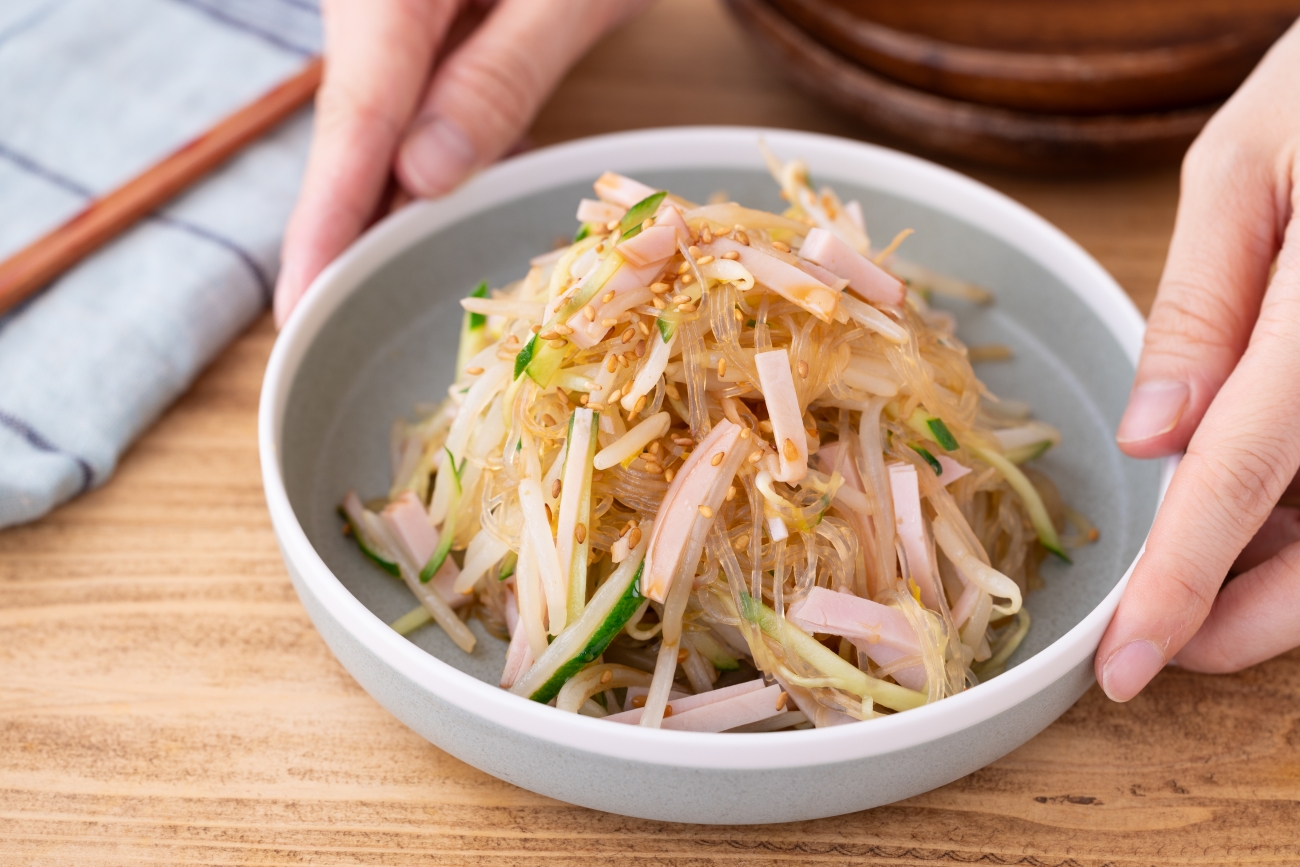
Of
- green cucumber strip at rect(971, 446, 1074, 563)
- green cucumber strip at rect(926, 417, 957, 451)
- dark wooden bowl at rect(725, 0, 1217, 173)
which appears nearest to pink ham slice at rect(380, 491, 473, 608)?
green cucumber strip at rect(926, 417, 957, 451)

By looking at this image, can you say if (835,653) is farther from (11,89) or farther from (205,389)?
(11,89)

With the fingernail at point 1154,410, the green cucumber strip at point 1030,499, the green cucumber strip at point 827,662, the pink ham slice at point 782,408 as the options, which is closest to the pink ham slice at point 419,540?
the green cucumber strip at point 827,662

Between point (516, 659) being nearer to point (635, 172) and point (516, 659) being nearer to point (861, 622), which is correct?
point (861, 622)

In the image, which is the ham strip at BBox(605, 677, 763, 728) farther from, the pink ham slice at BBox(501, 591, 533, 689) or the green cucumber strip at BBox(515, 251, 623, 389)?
the green cucumber strip at BBox(515, 251, 623, 389)

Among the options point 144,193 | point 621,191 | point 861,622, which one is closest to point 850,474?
point 861,622

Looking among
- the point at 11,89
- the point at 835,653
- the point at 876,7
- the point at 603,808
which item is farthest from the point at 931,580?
the point at 11,89
